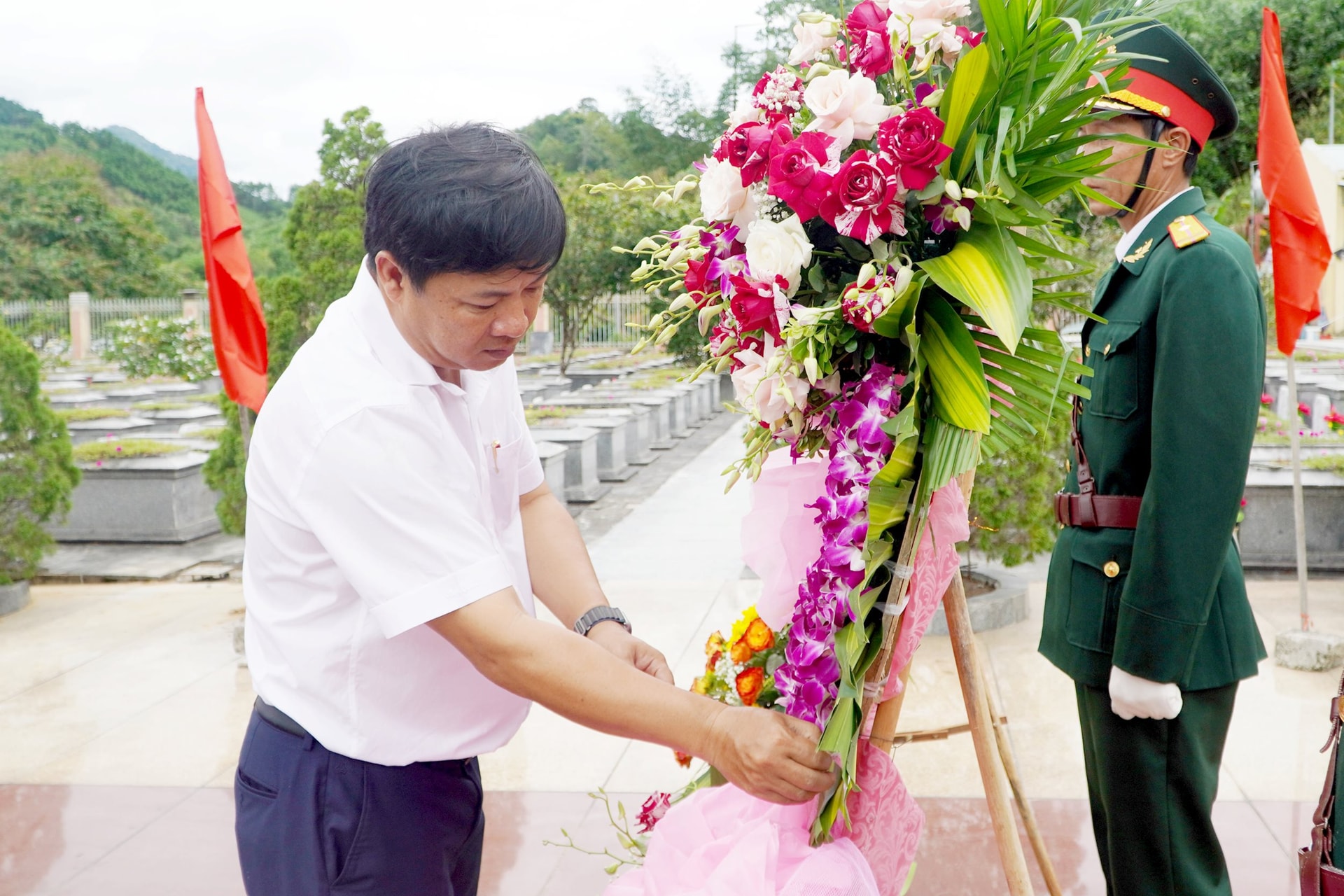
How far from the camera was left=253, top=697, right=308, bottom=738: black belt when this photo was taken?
5.12 ft

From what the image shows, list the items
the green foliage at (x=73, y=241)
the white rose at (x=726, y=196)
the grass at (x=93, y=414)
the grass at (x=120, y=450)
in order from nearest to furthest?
1. the white rose at (x=726, y=196)
2. the grass at (x=120, y=450)
3. the grass at (x=93, y=414)
4. the green foliage at (x=73, y=241)

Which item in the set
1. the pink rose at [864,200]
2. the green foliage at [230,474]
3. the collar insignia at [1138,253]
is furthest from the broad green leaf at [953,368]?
the green foliage at [230,474]

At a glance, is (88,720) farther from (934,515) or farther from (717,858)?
(934,515)

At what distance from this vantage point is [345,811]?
155 centimetres

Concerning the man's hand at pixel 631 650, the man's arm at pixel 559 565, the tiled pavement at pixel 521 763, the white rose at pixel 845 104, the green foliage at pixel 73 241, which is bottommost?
the tiled pavement at pixel 521 763

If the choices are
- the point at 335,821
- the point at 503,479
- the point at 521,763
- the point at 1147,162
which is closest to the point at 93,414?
the point at 521,763

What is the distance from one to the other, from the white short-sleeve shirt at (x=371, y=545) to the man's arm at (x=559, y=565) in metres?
→ 0.24

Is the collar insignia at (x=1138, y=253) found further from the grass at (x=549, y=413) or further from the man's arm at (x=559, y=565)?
the grass at (x=549, y=413)

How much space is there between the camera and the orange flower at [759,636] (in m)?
1.71

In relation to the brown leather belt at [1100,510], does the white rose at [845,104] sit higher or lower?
higher

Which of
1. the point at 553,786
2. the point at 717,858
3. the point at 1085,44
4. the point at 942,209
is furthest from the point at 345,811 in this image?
the point at 553,786

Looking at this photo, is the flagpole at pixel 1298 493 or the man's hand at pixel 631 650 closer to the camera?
the man's hand at pixel 631 650

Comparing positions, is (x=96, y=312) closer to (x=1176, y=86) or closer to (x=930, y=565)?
(x=1176, y=86)

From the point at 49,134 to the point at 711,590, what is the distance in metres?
52.1
